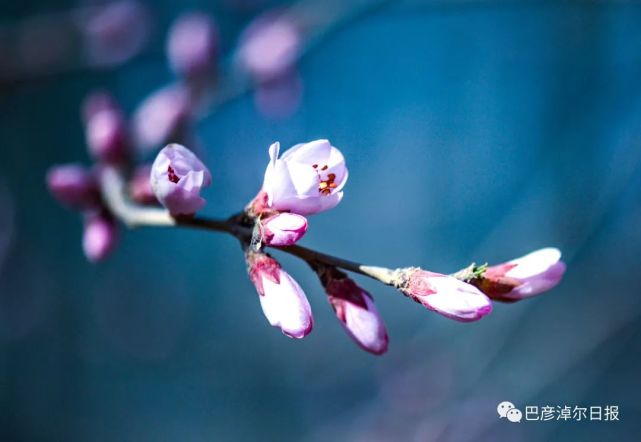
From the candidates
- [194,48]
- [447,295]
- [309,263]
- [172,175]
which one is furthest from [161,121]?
[447,295]

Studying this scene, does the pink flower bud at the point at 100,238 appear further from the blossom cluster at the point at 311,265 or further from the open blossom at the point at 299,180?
the open blossom at the point at 299,180

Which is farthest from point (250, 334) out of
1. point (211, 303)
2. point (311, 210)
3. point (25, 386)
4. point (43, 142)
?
point (311, 210)

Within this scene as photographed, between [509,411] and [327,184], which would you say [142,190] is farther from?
[509,411]

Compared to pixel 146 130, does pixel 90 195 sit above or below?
below

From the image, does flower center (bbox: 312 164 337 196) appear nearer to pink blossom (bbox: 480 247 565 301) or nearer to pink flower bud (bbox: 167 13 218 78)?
pink blossom (bbox: 480 247 565 301)

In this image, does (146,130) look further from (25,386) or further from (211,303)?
(211,303)

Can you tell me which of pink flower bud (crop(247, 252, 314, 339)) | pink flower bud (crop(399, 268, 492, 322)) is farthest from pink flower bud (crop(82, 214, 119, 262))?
pink flower bud (crop(399, 268, 492, 322))
